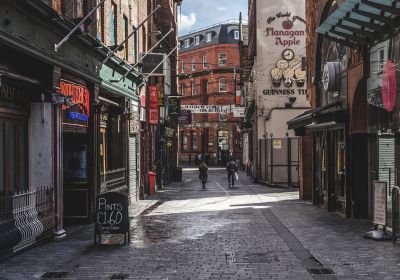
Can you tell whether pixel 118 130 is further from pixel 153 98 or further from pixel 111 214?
pixel 111 214

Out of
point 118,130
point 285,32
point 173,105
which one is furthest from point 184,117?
point 118,130

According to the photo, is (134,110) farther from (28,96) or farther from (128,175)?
(28,96)

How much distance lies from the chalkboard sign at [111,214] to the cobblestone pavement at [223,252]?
409 millimetres

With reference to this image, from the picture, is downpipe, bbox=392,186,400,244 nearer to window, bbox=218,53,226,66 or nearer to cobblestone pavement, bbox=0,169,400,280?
cobblestone pavement, bbox=0,169,400,280

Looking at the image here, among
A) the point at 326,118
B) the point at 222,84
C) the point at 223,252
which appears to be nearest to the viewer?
the point at 223,252

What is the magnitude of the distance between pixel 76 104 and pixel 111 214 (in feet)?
13.5

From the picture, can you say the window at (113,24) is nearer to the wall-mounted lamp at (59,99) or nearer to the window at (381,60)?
the wall-mounted lamp at (59,99)

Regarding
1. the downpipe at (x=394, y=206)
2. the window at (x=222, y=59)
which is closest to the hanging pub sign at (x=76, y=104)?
the downpipe at (x=394, y=206)

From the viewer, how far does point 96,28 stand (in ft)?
55.3

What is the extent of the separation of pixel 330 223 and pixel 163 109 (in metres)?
21.1

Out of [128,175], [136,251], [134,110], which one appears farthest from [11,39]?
[134,110]

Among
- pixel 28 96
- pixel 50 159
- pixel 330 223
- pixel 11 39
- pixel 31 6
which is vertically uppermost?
pixel 31 6

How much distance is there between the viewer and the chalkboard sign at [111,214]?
11.9 metres

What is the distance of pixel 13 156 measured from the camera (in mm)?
12070
